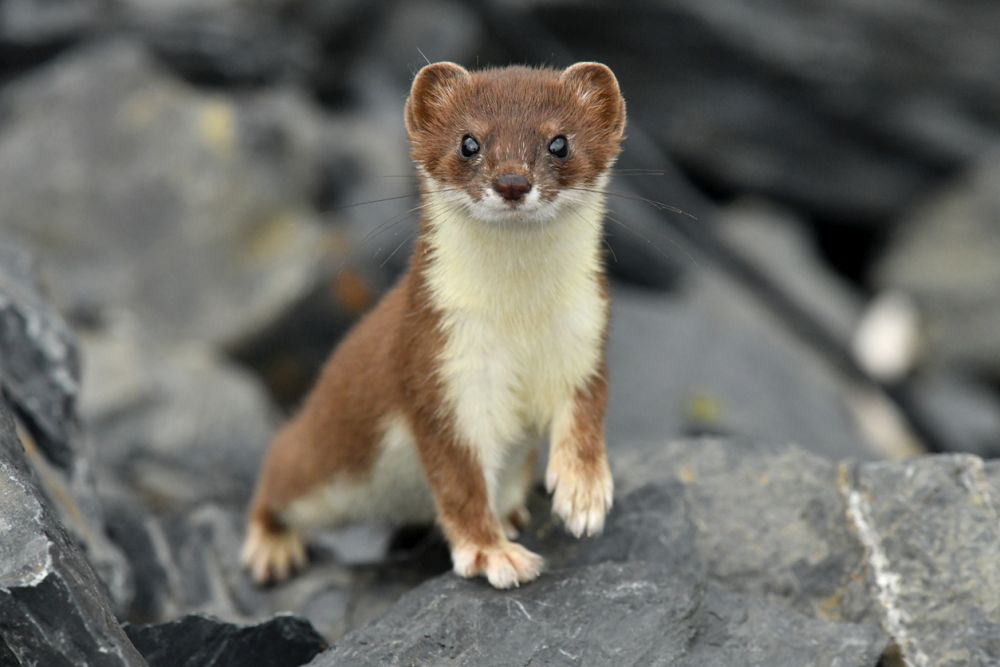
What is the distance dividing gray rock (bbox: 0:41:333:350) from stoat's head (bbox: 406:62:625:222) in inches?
156

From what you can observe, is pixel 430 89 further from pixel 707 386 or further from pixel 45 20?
pixel 45 20

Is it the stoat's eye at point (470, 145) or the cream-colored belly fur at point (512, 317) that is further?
the cream-colored belly fur at point (512, 317)

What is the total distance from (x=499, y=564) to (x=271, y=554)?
1.54 metres

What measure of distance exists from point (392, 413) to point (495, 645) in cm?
104

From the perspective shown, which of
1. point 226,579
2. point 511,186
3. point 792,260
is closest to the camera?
point 511,186

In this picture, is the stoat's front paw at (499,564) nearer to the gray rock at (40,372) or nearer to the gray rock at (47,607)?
the gray rock at (47,607)

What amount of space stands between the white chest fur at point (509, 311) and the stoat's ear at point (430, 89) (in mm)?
279

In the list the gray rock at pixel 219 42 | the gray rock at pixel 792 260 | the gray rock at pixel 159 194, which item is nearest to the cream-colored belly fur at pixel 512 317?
the gray rock at pixel 159 194

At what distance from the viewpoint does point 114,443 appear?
668cm

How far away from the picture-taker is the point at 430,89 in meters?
4.26

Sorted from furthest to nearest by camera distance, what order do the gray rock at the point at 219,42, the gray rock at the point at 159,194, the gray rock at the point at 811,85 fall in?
the gray rock at the point at 811,85
the gray rock at the point at 219,42
the gray rock at the point at 159,194

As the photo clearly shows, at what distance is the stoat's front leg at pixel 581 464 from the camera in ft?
13.8

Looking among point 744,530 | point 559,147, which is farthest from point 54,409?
point 744,530

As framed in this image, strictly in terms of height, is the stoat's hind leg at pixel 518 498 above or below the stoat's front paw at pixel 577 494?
below
